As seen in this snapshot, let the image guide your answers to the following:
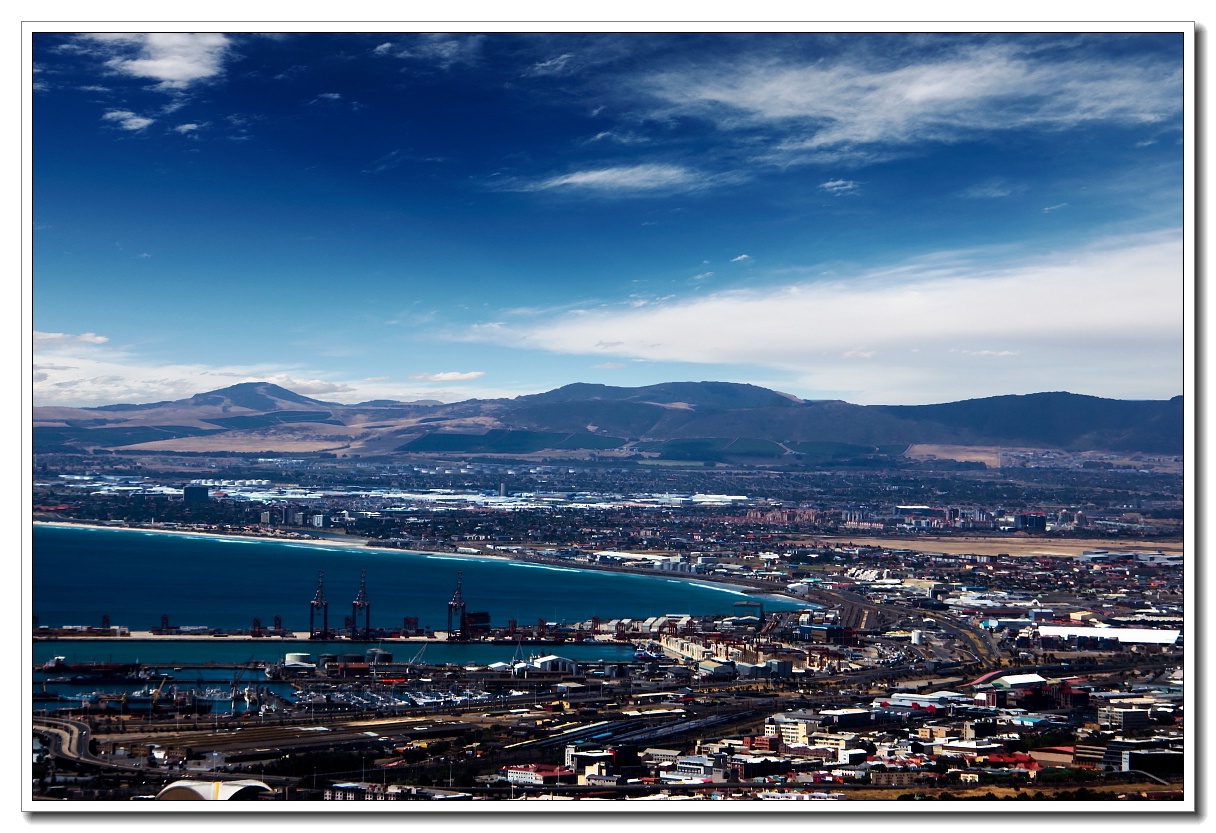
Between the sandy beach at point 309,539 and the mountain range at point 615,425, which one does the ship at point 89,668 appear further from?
the sandy beach at point 309,539

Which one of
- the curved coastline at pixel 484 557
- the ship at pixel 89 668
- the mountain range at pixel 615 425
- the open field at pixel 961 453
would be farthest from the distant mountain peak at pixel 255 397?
the open field at pixel 961 453

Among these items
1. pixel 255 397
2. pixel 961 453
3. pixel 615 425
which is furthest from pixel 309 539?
pixel 961 453

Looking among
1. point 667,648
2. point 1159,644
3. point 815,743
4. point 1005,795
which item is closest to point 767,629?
point 667,648

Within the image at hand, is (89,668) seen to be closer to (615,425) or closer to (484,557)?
(484,557)

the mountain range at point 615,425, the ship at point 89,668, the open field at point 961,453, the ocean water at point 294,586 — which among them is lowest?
the ocean water at point 294,586

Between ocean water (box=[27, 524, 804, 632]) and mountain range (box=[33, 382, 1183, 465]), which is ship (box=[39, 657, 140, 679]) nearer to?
ocean water (box=[27, 524, 804, 632])
